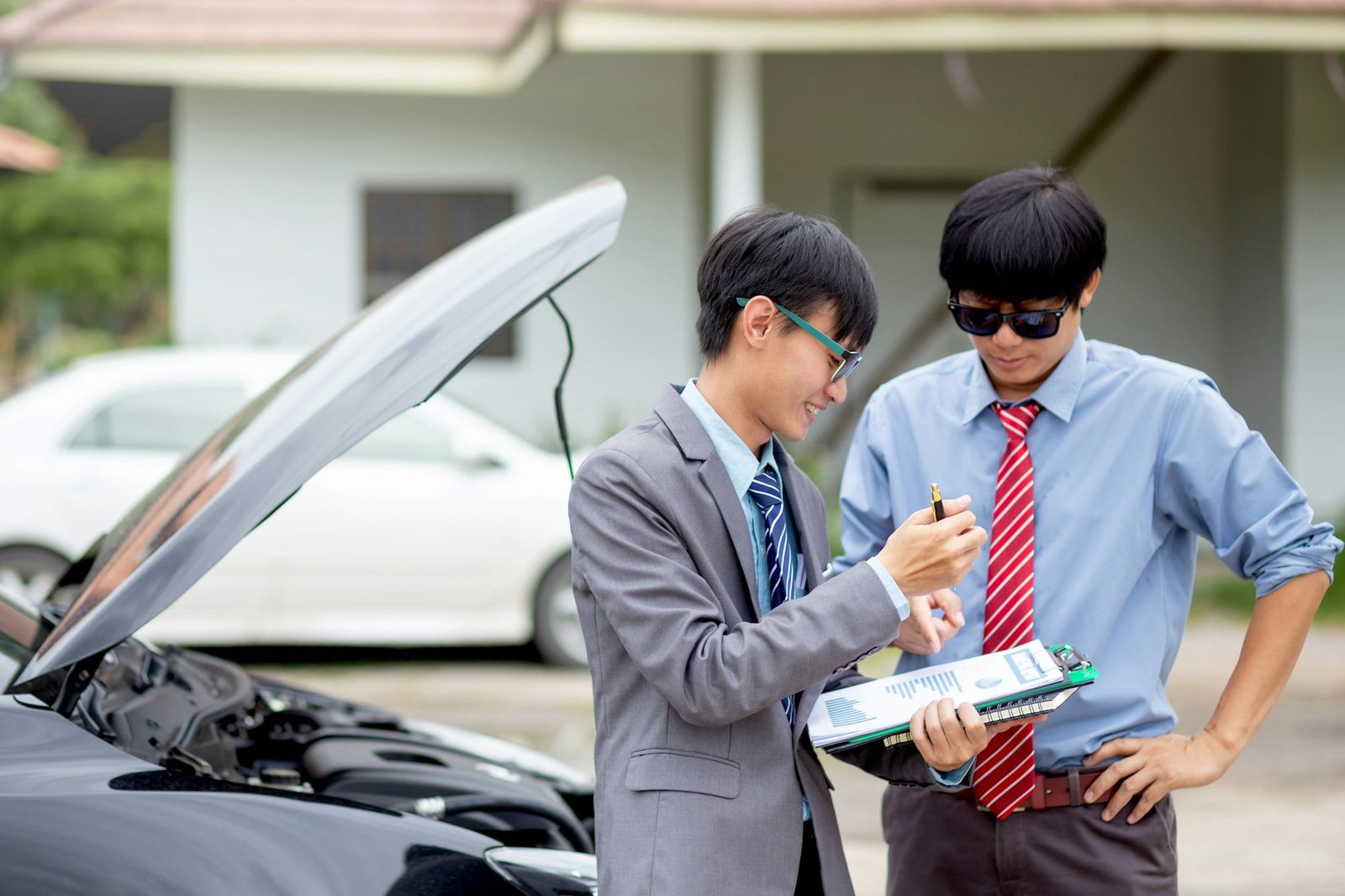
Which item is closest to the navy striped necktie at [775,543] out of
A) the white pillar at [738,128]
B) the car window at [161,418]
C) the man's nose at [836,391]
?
the man's nose at [836,391]

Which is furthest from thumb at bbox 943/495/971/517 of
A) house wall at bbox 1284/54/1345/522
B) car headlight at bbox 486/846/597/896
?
house wall at bbox 1284/54/1345/522

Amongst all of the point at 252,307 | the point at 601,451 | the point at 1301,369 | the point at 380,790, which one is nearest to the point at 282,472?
the point at 601,451

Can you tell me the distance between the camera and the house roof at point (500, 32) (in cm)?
857

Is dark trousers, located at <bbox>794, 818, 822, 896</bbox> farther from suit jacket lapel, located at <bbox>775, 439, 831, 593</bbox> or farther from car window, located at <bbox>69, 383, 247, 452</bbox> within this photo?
car window, located at <bbox>69, 383, 247, 452</bbox>

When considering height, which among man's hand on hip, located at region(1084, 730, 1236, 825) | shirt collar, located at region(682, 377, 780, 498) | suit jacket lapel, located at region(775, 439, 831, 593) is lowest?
man's hand on hip, located at region(1084, 730, 1236, 825)

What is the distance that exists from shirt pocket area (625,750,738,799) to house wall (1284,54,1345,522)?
978 centimetres

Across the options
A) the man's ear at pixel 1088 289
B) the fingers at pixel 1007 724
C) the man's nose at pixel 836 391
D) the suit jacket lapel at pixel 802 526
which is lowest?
the fingers at pixel 1007 724

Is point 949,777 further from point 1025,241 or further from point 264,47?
point 264,47

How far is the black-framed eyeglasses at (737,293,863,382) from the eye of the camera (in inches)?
69.2

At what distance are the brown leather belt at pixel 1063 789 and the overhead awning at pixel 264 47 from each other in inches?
306

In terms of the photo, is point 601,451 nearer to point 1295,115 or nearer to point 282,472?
point 282,472

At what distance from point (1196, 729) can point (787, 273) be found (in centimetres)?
521

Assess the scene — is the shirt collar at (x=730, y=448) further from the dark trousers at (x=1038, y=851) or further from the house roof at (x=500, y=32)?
the house roof at (x=500, y=32)

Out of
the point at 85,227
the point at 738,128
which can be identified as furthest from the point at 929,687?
the point at 85,227
